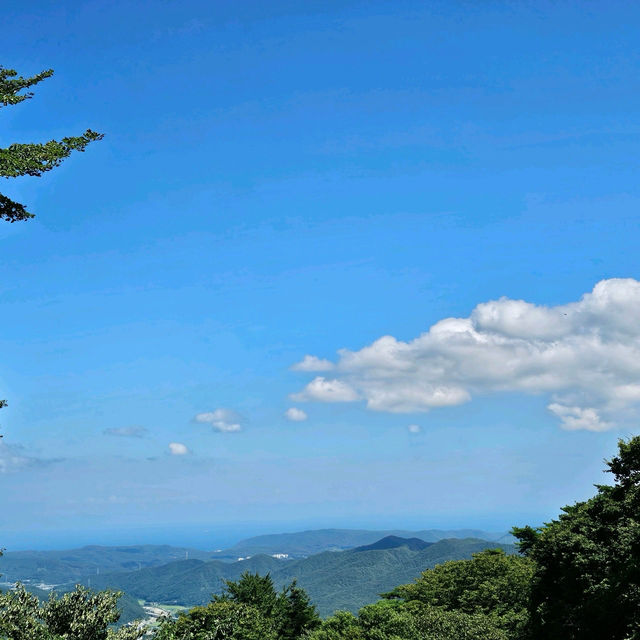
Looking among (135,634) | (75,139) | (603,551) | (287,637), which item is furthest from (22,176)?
(287,637)

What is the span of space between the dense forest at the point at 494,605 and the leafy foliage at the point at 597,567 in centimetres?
5

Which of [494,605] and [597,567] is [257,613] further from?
[597,567]

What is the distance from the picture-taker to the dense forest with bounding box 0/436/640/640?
2175 cm

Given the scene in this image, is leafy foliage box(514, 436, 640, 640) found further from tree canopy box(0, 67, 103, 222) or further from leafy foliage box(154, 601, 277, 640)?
tree canopy box(0, 67, 103, 222)

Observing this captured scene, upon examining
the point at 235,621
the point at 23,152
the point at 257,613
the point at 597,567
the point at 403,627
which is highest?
the point at 23,152

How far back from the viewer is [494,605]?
55.3 m

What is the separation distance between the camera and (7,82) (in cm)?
1656

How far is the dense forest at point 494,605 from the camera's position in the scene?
21.8m

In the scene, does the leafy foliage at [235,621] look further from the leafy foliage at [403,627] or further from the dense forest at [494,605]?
the leafy foliage at [403,627]

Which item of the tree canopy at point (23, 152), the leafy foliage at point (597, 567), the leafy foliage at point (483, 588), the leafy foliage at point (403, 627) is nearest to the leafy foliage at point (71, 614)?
the tree canopy at point (23, 152)

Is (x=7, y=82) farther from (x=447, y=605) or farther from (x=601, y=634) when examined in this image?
(x=447, y=605)

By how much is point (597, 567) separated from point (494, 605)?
80.6 feet

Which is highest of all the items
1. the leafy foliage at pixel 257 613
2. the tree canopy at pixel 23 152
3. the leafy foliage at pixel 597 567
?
the tree canopy at pixel 23 152

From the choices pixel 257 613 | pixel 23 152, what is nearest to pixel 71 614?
pixel 23 152
